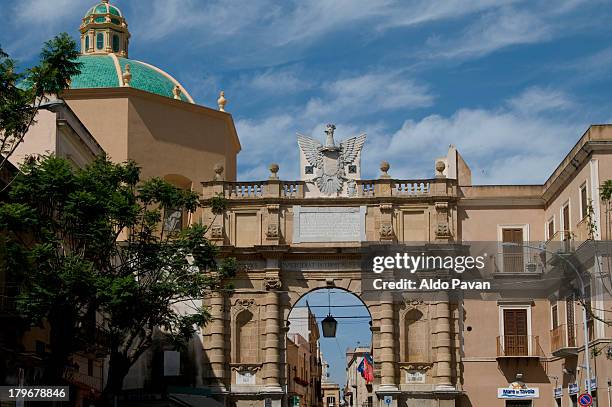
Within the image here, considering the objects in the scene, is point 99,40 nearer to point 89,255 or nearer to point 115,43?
point 115,43

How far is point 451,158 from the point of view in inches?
1861

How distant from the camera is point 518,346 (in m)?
43.3

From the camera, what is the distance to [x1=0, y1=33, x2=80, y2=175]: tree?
22.7 metres

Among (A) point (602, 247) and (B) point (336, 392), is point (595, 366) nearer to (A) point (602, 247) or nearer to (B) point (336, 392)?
(A) point (602, 247)

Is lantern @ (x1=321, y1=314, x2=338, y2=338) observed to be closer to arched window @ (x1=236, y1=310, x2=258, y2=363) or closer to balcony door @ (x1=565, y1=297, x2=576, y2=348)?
arched window @ (x1=236, y1=310, x2=258, y2=363)

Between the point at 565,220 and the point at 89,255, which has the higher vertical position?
the point at 565,220

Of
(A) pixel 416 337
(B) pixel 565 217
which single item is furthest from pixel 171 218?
(B) pixel 565 217

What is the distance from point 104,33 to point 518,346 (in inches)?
944

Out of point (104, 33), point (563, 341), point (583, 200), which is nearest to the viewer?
point (583, 200)

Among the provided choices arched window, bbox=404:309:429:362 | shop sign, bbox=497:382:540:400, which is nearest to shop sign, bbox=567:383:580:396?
shop sign, bbox=497:382:540:400

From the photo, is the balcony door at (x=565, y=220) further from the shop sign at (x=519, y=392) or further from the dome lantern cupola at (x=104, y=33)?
the dome lantern cupola at (x=104, y=33)

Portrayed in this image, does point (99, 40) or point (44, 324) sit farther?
point (99, 40)

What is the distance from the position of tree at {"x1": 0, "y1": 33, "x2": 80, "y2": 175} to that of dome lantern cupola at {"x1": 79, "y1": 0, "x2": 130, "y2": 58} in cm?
2834

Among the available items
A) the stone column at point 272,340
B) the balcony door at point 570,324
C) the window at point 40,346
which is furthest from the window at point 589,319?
the window at point 40,346
